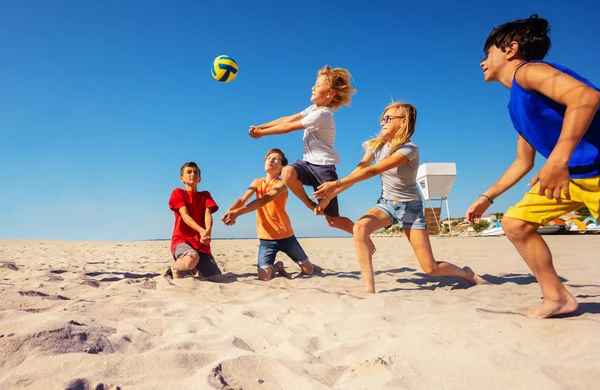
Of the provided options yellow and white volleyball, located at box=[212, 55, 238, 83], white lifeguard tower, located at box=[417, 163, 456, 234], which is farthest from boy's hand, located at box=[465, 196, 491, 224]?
white lifeguard tower, located at box=[417, 163, 456, 234]

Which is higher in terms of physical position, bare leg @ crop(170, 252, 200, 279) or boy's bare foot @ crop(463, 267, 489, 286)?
bare leg @ crop(170, 252, 200, 279)

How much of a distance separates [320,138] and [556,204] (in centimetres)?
237

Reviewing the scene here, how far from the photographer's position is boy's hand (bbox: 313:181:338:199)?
329cm

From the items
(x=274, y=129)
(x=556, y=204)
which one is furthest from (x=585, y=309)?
(x=274, y=129)

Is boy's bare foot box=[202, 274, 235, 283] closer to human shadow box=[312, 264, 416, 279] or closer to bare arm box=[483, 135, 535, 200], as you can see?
human shadow box=[312, 264, 416, 279]

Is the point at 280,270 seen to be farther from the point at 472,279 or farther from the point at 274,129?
the point at 472,279

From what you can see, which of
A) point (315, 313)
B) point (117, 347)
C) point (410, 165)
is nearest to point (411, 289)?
point (410, 165)

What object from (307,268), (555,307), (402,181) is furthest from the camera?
(307,268)

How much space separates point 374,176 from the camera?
344 cm

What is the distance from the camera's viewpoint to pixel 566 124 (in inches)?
72.3

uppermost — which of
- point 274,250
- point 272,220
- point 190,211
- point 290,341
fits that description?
point 190,211

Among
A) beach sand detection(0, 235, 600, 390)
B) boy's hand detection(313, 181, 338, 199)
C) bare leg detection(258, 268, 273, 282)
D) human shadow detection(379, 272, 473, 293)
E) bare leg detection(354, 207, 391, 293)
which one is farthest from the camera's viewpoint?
bare leg detection(258, 268, 273, 282)

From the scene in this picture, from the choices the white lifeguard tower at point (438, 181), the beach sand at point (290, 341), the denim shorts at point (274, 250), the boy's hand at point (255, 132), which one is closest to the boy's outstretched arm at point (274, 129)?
the boy's hand at point (255, 132)

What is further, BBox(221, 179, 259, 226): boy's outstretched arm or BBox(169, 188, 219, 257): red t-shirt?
BBox(169, 188, 219, 257): red t-shirt
